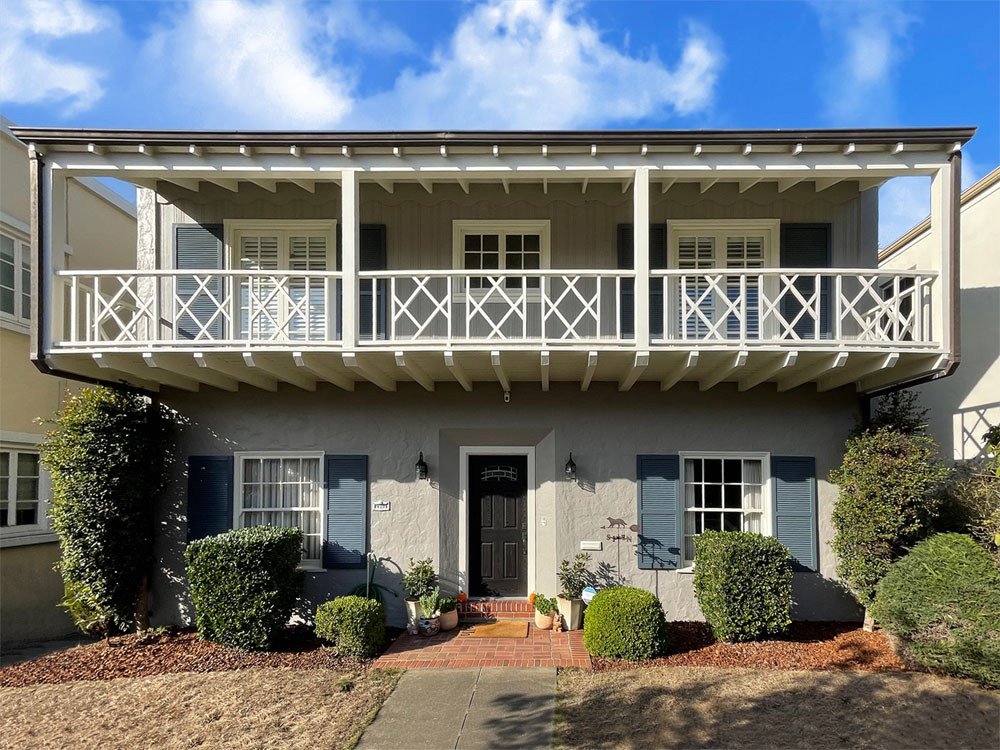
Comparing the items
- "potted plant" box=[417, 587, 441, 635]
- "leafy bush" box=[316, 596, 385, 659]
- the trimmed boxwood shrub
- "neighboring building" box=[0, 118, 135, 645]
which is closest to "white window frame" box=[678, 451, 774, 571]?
"potted plant" box=[417, 587, 441, 635]

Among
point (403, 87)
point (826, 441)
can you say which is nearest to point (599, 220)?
point (403, 87)

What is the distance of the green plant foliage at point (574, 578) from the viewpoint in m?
8.44

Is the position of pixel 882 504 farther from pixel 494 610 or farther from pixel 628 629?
pixel 494 610

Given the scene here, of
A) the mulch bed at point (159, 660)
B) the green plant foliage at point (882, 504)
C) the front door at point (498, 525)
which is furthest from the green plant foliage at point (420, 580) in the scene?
the green plant foliage at point (882, 504)

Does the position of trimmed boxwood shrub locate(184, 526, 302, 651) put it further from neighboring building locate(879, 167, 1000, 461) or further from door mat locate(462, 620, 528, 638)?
neighboring building locate(879, 167, 1000, 461)

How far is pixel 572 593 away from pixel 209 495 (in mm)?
5465

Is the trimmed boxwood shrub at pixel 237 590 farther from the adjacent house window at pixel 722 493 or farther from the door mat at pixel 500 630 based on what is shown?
the adjacent house window at pixel 722 493

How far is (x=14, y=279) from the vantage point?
31.6ft

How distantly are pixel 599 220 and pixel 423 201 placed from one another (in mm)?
2677

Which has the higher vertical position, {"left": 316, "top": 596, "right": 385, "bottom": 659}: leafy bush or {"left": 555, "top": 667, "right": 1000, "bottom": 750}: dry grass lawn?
{"left": 316, "top": 596, "right": 385, "bottom": 659}: leafy bush

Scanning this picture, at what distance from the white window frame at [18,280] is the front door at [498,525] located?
7428 mm

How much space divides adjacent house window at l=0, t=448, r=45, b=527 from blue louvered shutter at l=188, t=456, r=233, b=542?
2924 millimetres

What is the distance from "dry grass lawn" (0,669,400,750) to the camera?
5617 millimetres

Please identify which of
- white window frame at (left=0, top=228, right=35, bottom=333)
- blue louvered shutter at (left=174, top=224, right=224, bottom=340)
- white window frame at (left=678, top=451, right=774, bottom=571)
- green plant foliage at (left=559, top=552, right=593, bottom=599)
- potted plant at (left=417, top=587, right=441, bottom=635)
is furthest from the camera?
white window frame at (left=0, top=228, right=35, bottom=333)
